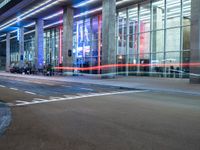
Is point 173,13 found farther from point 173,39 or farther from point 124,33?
point 124,33

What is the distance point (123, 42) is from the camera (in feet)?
133

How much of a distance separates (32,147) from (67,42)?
3558 cm

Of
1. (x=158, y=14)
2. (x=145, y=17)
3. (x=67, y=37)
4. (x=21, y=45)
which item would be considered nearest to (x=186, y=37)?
(x=158, y=14)

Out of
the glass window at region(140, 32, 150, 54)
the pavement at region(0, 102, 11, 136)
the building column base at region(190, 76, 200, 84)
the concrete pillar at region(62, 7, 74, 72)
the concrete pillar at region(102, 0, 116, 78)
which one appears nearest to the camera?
the pavement at region(0, 102, 11, 136)

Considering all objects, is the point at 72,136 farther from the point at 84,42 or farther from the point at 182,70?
the point at 84,42

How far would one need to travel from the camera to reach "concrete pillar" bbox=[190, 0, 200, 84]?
23.9m

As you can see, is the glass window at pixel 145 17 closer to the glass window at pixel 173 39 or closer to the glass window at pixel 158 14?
the glass window at pixel 158 14

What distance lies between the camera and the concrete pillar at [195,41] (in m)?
23.9

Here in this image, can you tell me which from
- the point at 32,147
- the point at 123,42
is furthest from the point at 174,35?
the point at 32,147

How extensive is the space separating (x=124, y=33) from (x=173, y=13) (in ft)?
28.4

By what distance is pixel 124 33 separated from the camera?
40656mm

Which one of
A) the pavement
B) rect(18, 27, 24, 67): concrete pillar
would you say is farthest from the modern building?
the pavement

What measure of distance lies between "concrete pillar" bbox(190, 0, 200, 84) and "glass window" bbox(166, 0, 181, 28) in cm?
854

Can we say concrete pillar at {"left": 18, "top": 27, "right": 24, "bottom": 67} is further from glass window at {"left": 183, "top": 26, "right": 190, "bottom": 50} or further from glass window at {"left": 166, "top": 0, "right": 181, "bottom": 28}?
glass window at {"left": 183, "top": 26, "right": 190, "bottom": 50}
